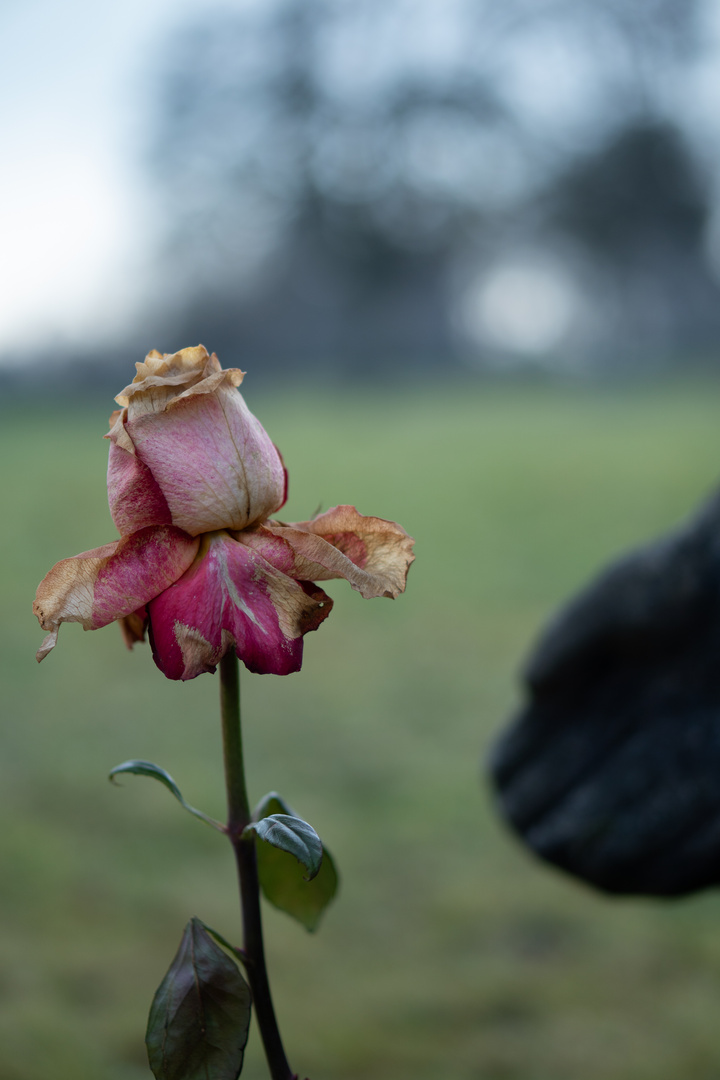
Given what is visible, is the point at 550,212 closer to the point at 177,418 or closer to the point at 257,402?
the point at 257,402

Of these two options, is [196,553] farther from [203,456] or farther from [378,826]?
[378,826]

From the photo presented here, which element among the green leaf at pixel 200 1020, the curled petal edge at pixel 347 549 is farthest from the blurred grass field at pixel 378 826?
the green leaf at pixel 200 1020

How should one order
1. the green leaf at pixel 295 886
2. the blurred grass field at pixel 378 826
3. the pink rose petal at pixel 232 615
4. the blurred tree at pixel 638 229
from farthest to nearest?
the blurred tree at pixel 638 229, the blurred grass field at pixel 378 826, the green leaf at pixel 295 886, the pink rose petal at pixel 232 615

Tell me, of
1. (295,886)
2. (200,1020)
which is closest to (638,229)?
(295,886)

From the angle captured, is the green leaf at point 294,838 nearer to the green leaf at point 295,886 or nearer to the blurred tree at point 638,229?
the green leaf at point 295,886

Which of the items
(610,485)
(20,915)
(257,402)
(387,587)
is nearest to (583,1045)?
(20,915)

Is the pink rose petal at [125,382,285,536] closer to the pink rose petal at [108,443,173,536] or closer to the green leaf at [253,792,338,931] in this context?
the pink rose petal at [108,443,173,536]
